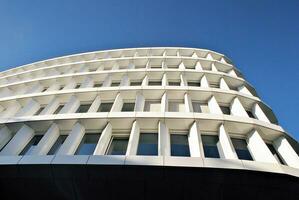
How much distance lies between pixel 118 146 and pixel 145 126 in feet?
5.46

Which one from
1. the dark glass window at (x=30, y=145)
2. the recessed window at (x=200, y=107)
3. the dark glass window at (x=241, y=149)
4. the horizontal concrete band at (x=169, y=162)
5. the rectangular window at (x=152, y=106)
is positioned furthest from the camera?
the rectangular window at (x=152, y=106)

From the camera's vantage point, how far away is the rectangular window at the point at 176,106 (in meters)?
13.1

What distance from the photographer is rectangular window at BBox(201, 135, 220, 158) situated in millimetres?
9895

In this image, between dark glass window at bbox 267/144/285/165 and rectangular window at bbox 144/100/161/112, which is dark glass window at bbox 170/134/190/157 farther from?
dark glass window at bbox 267/144/285/165

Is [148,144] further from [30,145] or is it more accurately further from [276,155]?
[276,155]

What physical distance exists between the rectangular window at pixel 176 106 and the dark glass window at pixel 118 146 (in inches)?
145

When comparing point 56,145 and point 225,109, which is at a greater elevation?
point 225,109

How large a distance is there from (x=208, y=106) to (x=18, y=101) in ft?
40.2

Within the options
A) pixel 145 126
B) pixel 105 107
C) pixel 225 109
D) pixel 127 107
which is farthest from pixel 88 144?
pixel 225 109

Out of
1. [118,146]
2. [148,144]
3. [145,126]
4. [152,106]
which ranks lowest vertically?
[118,146]

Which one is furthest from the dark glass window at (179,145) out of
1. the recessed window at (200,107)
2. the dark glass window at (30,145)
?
the dark glass window at (30,145)

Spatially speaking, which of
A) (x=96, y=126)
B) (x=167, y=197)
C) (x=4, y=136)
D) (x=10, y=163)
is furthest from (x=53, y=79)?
(x=167, y=197)

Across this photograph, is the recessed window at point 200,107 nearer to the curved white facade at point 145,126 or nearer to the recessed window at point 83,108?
the curved white facade at point 145,126

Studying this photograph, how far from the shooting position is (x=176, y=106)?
1338 cm
